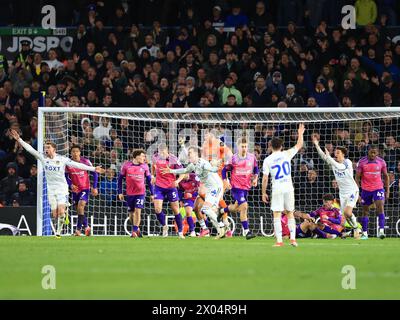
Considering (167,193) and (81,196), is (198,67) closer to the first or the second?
(167,193)

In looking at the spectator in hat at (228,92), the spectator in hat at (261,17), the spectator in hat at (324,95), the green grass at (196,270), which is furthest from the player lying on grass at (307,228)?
the spectator in hat at (261,17)

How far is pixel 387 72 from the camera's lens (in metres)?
27.8

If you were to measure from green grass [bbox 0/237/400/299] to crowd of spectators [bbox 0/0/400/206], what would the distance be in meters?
6.35

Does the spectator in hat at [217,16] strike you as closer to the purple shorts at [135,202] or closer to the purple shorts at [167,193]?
the purple shorts at [167,193]

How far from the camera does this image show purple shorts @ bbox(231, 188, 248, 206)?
2427cm

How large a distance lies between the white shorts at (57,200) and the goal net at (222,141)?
143 cm

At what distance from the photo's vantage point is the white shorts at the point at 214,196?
22.8 metres

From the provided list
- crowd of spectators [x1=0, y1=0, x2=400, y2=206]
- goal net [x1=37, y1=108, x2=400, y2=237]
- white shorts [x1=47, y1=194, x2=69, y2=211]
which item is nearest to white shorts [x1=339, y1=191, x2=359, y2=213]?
goal net [x1=37, y1=108, x2=400, y2=237]

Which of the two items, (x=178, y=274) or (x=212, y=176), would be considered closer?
(x=178, y=274)
